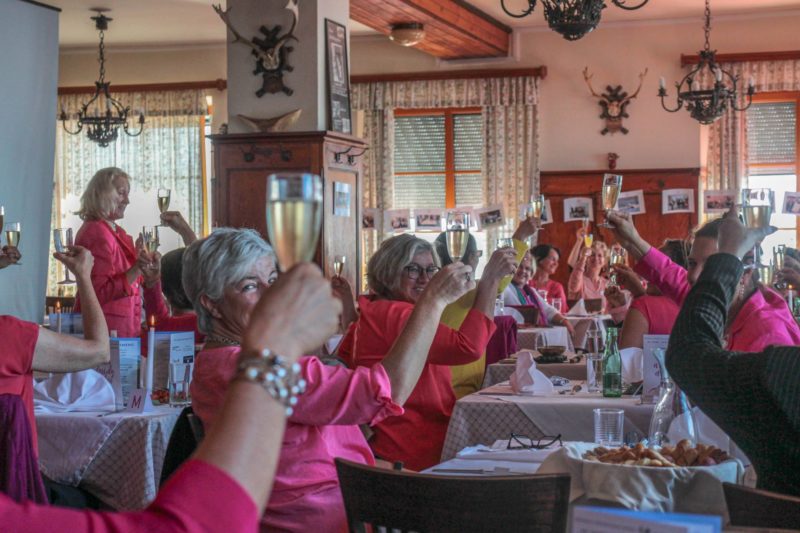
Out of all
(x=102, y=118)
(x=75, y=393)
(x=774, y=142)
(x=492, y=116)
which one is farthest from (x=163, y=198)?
(x=774, y=142)

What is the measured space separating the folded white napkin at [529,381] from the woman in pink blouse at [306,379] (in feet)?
5.27

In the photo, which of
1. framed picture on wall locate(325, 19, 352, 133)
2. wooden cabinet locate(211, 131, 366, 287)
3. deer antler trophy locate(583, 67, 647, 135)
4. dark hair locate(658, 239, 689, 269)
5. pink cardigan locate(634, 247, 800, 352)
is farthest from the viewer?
deer antler trophy locate(583, 67, 647, 135)

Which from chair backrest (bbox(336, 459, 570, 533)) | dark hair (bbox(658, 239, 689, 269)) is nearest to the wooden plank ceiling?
dark hair (bbox(658, 239, 689, 269))

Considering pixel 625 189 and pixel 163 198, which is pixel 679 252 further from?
pixel 625 189

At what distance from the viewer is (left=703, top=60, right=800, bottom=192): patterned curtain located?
12.4 metres

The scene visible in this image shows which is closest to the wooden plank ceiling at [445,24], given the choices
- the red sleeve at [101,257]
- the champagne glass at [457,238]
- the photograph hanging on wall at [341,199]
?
the photograph hanging on wall at [341,199]

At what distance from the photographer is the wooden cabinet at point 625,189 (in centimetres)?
1263

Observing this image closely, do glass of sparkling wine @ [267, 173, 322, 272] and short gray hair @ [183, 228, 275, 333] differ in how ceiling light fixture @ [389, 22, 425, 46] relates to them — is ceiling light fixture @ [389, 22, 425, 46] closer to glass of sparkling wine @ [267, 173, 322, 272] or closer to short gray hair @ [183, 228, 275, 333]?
short gray hair @ [183, 228, 275, 333]

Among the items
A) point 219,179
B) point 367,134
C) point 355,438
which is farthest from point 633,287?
point 367,134

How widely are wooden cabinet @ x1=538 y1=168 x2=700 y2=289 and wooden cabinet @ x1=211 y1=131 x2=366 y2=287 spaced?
4.59 m

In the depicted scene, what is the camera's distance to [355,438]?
2598 mm

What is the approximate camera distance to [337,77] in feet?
28.9

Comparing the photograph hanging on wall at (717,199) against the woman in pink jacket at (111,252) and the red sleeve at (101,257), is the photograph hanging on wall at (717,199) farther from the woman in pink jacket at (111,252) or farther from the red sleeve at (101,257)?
the red sleeve at (101,257)

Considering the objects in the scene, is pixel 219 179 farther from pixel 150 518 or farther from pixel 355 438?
pixel 150 518
